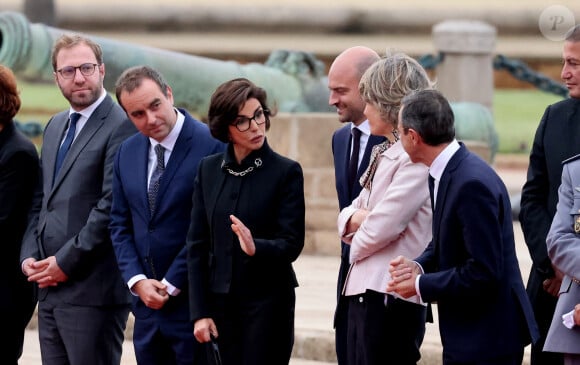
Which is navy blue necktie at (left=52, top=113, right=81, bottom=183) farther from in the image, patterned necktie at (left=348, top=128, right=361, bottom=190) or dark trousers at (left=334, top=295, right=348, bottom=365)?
dark trousers at (left=334, top=295, right=348, bottom=365)

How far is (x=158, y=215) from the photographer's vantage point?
6.52 meters

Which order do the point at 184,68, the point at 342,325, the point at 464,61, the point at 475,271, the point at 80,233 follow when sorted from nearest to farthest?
the point at 475,271
the point at 342,325
the point at 80,233
the point at 184,68
the point at 464,61

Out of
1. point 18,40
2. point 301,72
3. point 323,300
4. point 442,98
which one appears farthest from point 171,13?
point 442,98

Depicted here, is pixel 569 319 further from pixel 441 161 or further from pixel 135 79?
pixel 135 79

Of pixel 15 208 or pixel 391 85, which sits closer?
pixel 391 85

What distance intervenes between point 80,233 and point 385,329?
1.45m

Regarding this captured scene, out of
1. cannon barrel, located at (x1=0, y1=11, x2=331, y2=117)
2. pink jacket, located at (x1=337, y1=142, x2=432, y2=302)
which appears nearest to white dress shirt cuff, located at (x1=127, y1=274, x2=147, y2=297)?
pink jacket, located at (x1=337, y1=142, x2=432, y2=302)

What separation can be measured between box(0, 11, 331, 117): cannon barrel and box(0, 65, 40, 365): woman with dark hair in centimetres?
362

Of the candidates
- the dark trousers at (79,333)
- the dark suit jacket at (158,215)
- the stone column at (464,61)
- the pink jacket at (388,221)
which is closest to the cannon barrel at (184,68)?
the stone column at (464,61)

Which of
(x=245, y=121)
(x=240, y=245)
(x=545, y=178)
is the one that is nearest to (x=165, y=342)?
(x=240, y=245)

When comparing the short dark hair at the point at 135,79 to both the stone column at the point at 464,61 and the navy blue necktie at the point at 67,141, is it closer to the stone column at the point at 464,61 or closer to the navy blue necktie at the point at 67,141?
the navy blue necktie at the point at 67,141

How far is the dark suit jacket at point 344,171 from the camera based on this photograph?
20.6 feet

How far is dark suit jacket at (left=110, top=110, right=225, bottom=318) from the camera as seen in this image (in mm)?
6461

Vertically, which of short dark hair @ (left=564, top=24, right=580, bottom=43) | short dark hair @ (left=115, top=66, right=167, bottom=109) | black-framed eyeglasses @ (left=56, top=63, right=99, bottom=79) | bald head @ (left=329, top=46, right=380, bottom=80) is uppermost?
short dark hair @ (left=564, top=24, right=580, bottom=43)
